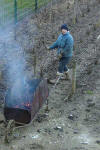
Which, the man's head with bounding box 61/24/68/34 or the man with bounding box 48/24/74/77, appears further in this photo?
the man with bounding box 48/24/74/77

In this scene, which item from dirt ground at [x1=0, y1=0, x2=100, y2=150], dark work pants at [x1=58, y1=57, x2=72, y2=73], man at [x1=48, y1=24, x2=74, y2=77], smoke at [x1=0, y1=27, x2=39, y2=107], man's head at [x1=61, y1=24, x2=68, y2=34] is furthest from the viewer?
dark work pants at [x1=58, y1=57, x2=72, y2=73]

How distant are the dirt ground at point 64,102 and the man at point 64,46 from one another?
47 cm

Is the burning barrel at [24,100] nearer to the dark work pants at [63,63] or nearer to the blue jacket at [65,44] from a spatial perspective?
the blue jacket at [65,44]

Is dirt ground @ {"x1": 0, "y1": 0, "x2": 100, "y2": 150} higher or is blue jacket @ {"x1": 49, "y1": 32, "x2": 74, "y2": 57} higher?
blue jacket @ {"x1": 49, "y1": 32, "x2": 74, "y2": 57}

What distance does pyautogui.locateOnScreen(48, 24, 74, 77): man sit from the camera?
26.5ft

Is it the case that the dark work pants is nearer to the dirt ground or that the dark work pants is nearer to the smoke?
the dirt ground

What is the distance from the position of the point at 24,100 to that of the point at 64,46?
2818mm

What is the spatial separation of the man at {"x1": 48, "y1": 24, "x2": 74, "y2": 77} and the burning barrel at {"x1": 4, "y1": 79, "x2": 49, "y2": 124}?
7.07 ft

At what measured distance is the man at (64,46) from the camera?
809cm

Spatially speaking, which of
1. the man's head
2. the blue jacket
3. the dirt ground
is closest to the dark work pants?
the blue jacket

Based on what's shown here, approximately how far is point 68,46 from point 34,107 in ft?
9.54

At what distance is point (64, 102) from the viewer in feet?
24.2

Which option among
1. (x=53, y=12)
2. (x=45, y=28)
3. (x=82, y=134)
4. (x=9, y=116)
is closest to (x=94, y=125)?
(x=82, y=134)

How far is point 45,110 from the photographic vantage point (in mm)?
6910
